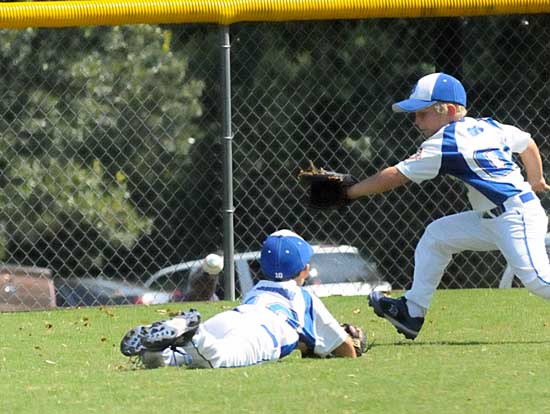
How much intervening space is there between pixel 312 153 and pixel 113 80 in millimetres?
2168

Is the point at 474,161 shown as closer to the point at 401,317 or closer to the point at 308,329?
the point at 401,317

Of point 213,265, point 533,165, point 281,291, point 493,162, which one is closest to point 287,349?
point 281,291

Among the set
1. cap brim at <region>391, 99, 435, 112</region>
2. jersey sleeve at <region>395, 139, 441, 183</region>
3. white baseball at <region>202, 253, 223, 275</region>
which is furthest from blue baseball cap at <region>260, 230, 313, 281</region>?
white baseball at <region>202, 253, 223, 275</region>

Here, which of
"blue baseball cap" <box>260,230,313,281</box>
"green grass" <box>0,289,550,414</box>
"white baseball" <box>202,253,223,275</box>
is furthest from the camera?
"white baseball" <box>202,253,223,275</box>

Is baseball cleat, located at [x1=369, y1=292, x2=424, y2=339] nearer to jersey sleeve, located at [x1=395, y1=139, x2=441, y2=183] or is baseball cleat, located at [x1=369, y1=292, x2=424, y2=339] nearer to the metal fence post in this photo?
jersey sleeve, located at [x1=395, y1=139, x2=441, y2=183]

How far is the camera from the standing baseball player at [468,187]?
692 cm

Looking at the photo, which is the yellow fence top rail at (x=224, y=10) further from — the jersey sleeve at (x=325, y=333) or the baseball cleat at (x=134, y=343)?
the baseball cleat at (x=134, y=343)

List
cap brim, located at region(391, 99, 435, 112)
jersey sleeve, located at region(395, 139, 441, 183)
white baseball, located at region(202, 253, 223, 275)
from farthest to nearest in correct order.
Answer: white baseball, located at region(202, 253, 223, 275), cap brim, located at region(391, 99, 435, 112), jersey sleeve, located at region(395, 139, 441, 183)

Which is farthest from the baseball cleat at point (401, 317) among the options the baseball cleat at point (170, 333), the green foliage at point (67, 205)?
the green foliage at point (67, 205)

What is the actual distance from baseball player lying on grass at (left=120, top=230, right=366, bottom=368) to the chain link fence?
4.81 m

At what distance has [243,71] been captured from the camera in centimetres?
1201

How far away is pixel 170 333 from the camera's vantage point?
618 centimetres

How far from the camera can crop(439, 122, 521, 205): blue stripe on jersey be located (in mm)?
6902

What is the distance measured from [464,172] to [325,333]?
1.17 metres
